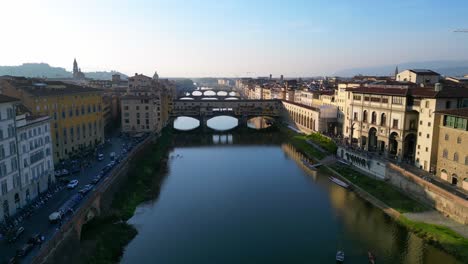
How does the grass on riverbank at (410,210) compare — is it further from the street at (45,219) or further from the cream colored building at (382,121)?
the street at (45,219)

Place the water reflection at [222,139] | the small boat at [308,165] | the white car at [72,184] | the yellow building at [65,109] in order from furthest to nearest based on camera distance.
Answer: the water reflection at [222,139]
the small boat at [308,165]
the yellow building at [65,109]
the white car at [72,184]

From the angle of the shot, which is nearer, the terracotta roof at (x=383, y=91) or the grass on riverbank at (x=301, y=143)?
the terracotta roof at (x=383, y=91)

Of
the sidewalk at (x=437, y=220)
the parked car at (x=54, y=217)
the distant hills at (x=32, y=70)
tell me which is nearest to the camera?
the parked car at (x=54, y=217)

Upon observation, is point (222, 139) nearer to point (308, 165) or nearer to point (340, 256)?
point (308, 165)

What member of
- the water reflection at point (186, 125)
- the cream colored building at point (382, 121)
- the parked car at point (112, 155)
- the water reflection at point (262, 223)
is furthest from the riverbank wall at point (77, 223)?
the water reflection at point (186, 125)

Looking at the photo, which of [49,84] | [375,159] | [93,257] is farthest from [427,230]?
[49,84]

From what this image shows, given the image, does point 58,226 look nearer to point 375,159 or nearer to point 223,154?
point 375,159

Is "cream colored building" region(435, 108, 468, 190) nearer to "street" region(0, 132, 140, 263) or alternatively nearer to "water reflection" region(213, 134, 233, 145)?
"street" region(0, 132, 140, 263)

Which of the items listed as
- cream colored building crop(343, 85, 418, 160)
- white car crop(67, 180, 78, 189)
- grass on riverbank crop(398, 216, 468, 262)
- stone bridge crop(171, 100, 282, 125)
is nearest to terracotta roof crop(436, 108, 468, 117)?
cream colored building crop(343, 85, 418, 160)
